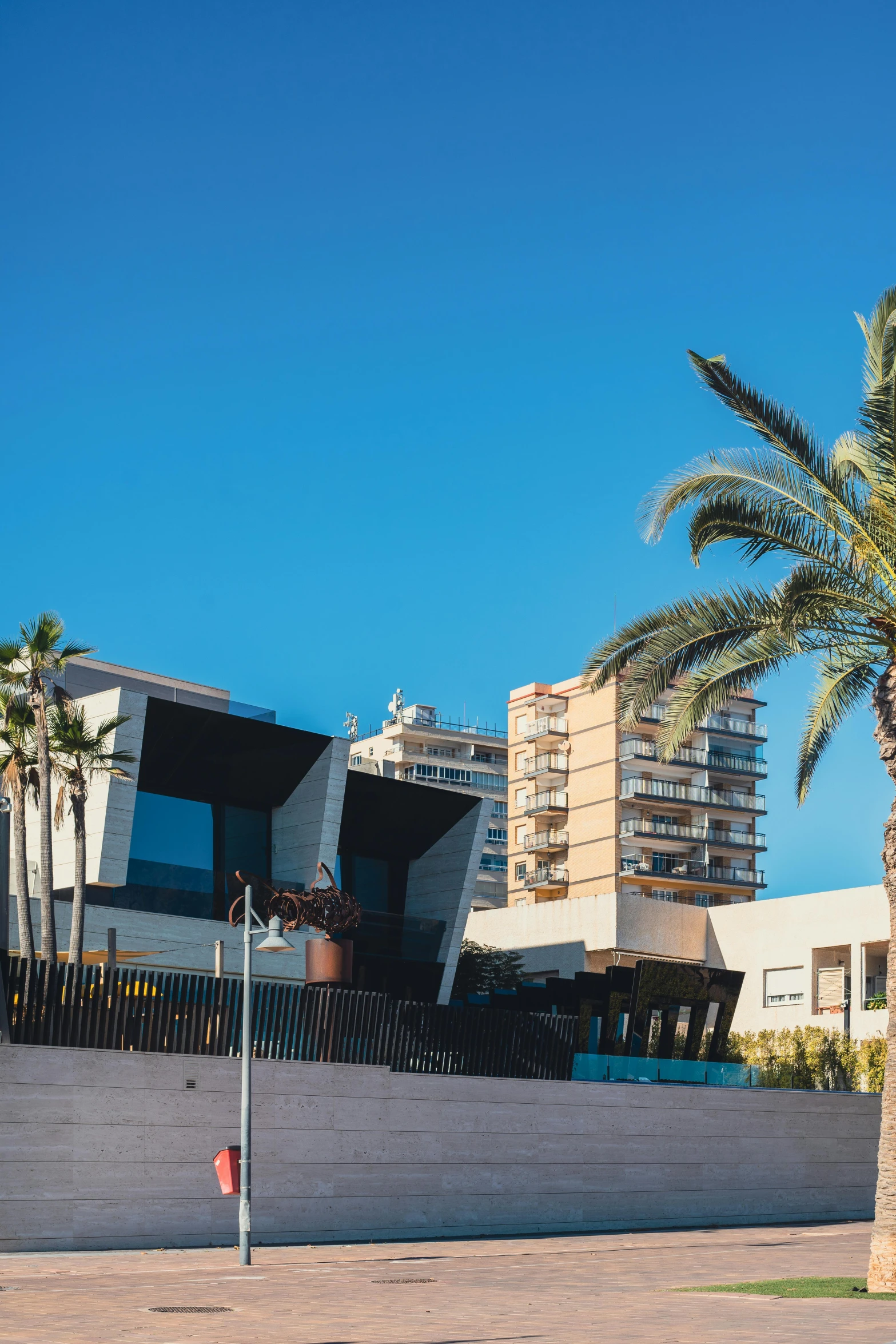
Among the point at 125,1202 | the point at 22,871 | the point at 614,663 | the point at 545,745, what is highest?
the point at 545,745

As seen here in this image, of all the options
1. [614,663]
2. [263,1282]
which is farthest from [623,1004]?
[263,1282]

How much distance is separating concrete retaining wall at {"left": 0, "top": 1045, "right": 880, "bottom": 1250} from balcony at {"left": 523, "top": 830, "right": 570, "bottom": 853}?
6930 cm

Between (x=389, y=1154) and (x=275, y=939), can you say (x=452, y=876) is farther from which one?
(x=275, y=939)

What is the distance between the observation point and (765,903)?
203 ft

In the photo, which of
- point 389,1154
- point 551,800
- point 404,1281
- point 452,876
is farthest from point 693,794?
point 404,1281

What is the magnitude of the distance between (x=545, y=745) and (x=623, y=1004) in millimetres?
69371

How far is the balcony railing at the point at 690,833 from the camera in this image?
99.3 meters

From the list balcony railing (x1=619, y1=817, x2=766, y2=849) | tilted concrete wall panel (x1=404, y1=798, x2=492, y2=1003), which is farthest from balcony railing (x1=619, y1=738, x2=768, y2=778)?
tilted concrete wall panel (x1=404, y1=798, x2=492, y2=1003)

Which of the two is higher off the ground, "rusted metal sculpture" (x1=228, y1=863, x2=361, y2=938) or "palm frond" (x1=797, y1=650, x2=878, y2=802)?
"palm frond" (x1=797, y1=650, x2=878, y2=802)

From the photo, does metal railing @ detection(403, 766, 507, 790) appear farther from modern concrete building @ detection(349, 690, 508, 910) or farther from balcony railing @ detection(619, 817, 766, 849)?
balcony railing @ detection(619, 817, 766, 849)

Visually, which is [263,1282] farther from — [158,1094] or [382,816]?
[382,816]

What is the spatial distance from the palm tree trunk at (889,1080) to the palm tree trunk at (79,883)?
19.0m

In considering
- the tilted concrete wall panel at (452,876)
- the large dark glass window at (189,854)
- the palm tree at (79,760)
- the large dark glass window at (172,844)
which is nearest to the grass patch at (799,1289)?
the palm tree at (79,760)

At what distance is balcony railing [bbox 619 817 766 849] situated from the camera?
99312 millimetres
